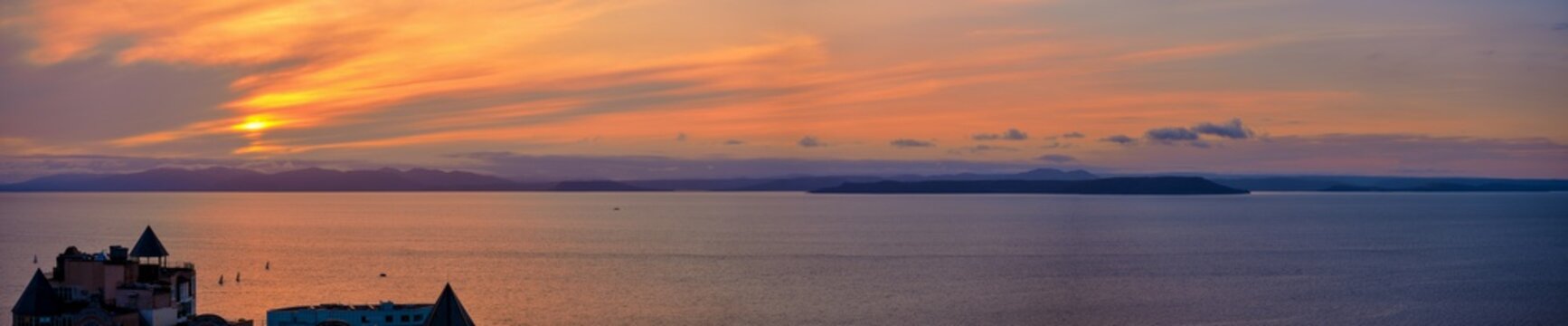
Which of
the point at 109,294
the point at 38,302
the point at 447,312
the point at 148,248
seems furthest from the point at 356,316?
the point at 447,312

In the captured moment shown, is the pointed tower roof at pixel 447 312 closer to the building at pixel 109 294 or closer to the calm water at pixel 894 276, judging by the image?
the building at pixel 109 294

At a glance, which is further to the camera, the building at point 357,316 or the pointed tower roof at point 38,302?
the building at point 357,316

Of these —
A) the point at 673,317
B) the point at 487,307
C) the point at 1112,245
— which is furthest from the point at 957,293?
the point at 1112,245

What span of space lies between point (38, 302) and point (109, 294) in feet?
13.6

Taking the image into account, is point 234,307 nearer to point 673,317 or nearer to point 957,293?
point 673,317

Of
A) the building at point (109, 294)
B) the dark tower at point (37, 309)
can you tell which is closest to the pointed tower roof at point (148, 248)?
the building at point (109, 294)

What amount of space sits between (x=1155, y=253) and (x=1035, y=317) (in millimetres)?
67281

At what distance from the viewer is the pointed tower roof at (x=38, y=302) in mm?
55031

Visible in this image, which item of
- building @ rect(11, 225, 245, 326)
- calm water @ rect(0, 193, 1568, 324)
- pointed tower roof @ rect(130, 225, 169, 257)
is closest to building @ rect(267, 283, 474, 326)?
building @ rect(11, 225, 245, 326)

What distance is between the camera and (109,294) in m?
59.3

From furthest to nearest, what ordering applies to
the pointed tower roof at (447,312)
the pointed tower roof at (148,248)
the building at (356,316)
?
the pointed tower roof at (148,248)
the building at (356,316)
the pointed tower roof at (447,312)

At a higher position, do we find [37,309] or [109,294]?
[109,294]

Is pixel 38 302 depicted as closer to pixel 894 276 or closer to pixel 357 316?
pixel 357 316

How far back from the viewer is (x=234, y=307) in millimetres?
90875
